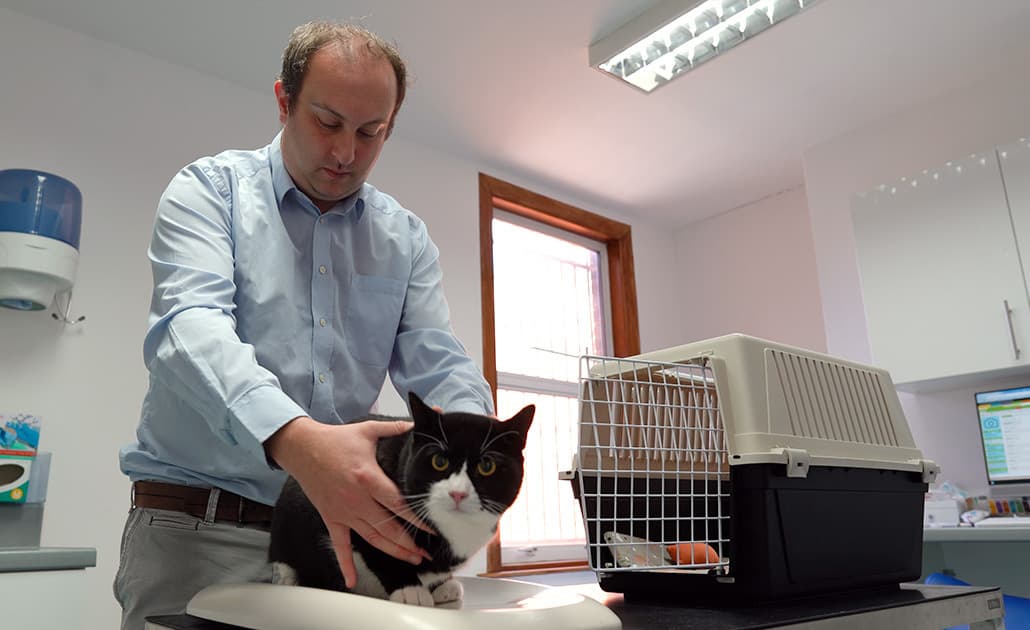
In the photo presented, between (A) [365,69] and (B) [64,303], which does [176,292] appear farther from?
(B) [64,303]

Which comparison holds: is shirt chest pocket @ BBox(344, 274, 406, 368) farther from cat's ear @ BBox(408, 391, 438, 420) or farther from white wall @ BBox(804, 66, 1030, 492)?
white wall @ BBox(804, 66, 1030, 492)

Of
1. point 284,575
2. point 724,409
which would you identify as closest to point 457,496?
point 284,575

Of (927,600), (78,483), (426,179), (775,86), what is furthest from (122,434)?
(775,86)

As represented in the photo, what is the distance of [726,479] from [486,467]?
0.42 m

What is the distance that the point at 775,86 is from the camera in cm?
311

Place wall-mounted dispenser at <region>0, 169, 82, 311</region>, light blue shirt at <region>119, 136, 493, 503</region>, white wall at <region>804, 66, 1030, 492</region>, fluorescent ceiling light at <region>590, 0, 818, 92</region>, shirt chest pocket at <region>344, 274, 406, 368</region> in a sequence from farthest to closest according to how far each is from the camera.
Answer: white wall at <region>804, 66, 1030, 492</region>
fluorescent ceiling light at <region>590, 0, 818, 92</region>
wall-mounted dispenser at <region>0, 169, 82, 311</region>
shirt chest pocket at <region>344, 274, 406, 368</region>
light blue shirt at <region>119, 136, 493, 503</region>

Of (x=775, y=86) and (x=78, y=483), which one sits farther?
(x=775, y=86)

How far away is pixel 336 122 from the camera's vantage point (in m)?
1.06

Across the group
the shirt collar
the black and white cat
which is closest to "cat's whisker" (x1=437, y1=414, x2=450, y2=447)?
the black and white cat

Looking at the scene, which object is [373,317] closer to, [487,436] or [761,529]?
[487,436]

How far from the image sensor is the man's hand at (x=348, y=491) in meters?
0.60

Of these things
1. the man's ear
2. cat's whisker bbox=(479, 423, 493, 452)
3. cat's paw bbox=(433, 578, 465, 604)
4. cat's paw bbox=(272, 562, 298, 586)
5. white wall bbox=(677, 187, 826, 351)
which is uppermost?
white wall bbox=(677, 187, 826, 351)

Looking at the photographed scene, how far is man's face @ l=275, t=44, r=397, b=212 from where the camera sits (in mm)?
1028

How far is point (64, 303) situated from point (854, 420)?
2358 mm
